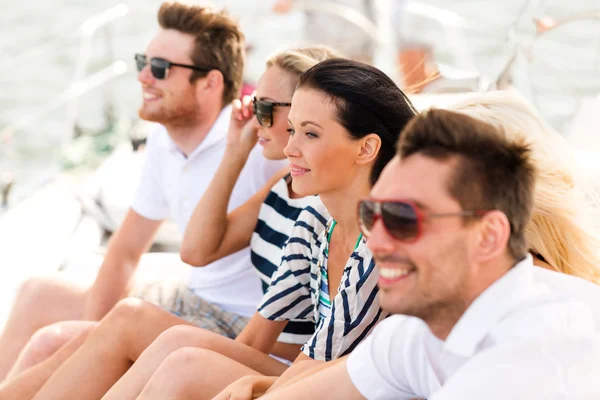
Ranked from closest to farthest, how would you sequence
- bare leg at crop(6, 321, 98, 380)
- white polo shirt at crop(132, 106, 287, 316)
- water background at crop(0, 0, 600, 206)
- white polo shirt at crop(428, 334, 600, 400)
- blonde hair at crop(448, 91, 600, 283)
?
white polo shirt at crop(428, 334, 600, 400) → blonde hair at crop(448, 91, 600, 283) → bare leg at crop(6, 321, 98, 380) → white polo shirt at crop(132, 106, 287, 316) → water background at crop(0, 0, 600, 206)

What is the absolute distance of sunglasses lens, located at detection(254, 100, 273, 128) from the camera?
2.40 meters

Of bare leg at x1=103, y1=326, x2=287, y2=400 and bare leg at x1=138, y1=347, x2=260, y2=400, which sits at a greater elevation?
bare leg at x1=138, y1=347, x2=260, y2=400

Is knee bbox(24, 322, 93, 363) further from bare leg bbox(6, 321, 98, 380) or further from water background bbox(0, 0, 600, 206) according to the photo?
water background bbox(0, 0, 600, 206)

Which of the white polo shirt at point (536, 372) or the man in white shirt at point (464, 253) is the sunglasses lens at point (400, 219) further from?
the white polo shirt at point (536, 372)

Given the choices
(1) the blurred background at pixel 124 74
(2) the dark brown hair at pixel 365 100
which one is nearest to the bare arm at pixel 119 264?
(1) the blurred background at pixel 124 74

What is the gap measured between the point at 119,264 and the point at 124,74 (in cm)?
333

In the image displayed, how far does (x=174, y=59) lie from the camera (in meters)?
2.98

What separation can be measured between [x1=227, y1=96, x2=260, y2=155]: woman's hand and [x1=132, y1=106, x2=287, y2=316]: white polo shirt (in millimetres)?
133

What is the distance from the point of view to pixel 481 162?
127cm

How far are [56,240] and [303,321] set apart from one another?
5.47ft

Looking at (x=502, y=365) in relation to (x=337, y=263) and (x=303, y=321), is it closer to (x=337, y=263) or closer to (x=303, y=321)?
(x=337, y=263)

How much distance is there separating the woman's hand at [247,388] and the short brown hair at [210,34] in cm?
143

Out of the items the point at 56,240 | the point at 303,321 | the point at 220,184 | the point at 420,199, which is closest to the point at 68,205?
the point at 56,240

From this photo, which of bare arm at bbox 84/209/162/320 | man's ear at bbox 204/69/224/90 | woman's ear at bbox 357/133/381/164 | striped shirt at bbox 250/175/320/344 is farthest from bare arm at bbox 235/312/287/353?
man's ear at bbox 204/69/224/90
